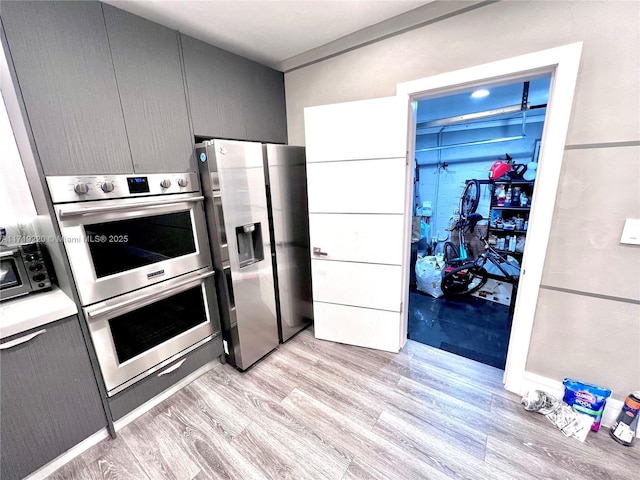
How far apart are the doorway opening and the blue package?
538 mm

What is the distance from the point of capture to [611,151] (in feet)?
4.24

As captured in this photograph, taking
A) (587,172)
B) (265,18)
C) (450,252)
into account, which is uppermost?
(265,18)

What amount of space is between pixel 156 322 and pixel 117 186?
34.8 inches

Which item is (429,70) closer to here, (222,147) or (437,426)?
(222,147)

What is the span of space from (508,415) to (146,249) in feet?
8.24

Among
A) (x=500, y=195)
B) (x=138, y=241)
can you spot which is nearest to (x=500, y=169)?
(x=500, y=195)

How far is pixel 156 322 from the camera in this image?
167cm

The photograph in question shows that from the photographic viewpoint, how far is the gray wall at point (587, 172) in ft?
4.08

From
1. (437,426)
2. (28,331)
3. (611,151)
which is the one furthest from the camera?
(437,426)

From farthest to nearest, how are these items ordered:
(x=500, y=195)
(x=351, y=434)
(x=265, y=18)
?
(x=500, y=195), (x=265, y=18), (x=351, y=434)

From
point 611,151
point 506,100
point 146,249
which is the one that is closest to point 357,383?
point 146,249

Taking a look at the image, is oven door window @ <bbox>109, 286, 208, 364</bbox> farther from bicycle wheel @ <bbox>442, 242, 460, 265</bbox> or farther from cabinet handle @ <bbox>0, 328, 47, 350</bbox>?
bicycle wheel @ <bbox>442, 242, 460, 265</bbox>

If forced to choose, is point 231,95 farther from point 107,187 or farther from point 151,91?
point 107,187

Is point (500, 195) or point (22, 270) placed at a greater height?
point (500, 195)
